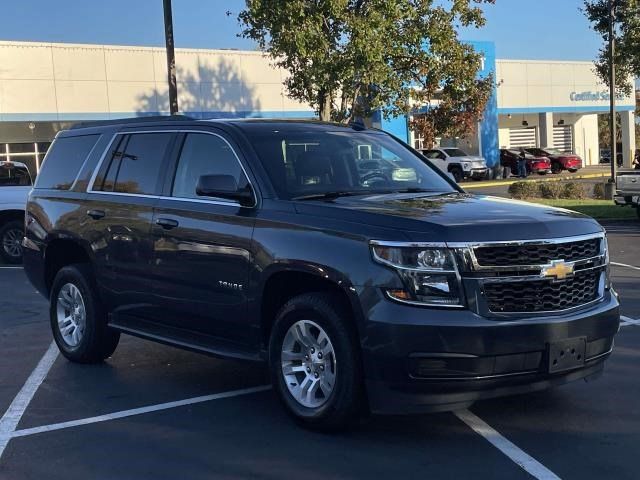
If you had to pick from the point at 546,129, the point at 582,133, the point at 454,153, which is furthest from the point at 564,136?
the point at 454,153

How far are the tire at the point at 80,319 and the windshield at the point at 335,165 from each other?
2193mm

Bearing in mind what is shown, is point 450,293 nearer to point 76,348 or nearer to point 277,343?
point 277,343

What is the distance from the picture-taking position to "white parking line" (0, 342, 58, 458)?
17.5 feet

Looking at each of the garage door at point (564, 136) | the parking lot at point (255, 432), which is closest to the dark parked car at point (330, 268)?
the parking lot at point (255, 432)

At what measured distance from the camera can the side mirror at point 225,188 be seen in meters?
5.46

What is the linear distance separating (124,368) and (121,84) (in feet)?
91.7

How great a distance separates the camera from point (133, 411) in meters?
5.73

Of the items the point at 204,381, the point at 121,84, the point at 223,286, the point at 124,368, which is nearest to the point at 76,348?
the point at 124,368

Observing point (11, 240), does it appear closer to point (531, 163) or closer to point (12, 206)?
point (12, 206)

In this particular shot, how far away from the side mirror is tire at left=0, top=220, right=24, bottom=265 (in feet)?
33.4

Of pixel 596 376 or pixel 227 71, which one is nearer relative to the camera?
pixel 596 376

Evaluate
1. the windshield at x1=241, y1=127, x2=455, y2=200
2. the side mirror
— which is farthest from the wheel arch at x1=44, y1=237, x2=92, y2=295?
the windshield at x1=241, y1=127, x2=455, y2=200

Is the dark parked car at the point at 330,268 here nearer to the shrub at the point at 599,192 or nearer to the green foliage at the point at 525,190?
the green foliage at the point at 525,190

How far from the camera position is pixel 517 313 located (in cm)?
462
